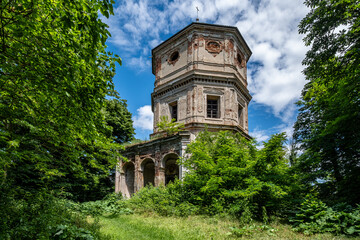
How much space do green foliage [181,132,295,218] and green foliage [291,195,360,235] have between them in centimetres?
84

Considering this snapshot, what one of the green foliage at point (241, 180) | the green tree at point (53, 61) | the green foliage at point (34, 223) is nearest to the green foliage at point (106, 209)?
the green foliage at point (241, 180)

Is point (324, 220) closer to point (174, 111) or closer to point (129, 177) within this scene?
point (174, 111)

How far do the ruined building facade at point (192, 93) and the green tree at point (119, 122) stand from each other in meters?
3.72

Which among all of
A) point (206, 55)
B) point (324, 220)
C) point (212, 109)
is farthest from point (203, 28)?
point (324, 220)

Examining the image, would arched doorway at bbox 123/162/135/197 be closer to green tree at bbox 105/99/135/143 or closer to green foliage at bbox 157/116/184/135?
green tree at bbox 105/99/135/143

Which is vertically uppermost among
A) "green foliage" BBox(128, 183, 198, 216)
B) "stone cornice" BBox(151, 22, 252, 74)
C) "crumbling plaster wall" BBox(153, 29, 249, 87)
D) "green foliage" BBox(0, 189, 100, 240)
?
"stone cornice" BBox(151, 22, 252, 74)

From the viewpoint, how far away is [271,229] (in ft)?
21.0

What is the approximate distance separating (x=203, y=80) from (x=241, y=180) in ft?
29.8

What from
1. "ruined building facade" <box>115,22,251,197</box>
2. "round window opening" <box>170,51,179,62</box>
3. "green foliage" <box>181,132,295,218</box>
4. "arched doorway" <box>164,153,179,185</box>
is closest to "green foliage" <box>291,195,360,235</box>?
"green foliage" <box>181,132,295,218</box>

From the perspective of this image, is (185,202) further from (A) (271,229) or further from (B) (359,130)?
(B) (359,130)

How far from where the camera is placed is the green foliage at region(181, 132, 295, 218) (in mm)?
7988

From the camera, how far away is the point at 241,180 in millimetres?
8906

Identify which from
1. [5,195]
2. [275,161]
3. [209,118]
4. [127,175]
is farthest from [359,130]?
[127,175]

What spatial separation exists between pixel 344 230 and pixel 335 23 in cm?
702
